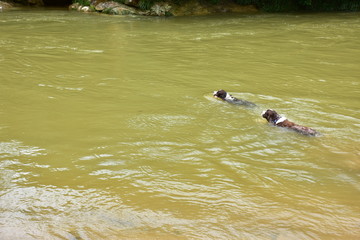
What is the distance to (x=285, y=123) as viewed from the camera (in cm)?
520

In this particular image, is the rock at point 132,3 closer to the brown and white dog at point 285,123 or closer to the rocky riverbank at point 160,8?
the rocky riverbank at point 160,8

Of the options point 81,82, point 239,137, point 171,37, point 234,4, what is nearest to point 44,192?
point 239,137

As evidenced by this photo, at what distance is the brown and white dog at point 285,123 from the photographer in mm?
4969

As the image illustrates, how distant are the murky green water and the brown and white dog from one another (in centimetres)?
12

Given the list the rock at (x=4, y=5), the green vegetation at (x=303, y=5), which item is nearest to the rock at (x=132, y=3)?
the green vegetation at (x=303, y=5)

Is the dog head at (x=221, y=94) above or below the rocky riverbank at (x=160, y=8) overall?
below

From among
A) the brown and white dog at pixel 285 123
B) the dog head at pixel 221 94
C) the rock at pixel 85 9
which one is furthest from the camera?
the rock at pixel 85 9

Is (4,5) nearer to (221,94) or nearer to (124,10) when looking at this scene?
(124,10)

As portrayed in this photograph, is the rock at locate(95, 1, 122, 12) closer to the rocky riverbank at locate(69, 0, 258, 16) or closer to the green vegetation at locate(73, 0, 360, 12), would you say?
the rocky riverbank at locate(69, 0, 258, 16)

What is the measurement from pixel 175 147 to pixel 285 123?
1.63 metres

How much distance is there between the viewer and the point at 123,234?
9.73ft

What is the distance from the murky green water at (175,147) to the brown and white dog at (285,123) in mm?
118

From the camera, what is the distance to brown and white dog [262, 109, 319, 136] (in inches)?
196

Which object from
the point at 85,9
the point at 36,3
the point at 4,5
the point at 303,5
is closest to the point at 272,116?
the point at 85,9
